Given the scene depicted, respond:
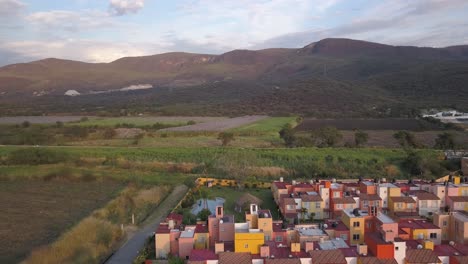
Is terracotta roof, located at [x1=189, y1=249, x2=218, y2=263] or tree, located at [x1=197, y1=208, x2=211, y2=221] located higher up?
terracotta roof, located at [x1=189, y1=249, x2=218, y2=263]

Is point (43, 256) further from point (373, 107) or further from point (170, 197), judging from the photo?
point (373, 107)

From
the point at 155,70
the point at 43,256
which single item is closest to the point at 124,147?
the point at 43,256

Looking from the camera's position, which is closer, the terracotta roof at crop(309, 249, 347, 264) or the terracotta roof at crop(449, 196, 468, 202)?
the terracotta roof at crop(309, 249, 347, 264)

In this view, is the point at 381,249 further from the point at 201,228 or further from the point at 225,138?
the point at 225,138

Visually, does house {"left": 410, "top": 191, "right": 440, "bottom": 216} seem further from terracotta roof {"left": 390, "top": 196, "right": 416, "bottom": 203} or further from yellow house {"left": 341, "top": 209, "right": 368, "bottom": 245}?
yellow house {"left": 341, "top": 209, "right": 368, "bottom": 245}

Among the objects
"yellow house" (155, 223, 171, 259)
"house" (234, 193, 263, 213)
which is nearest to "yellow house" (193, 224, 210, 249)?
"yellow house" (155, 223, 171, 259)
